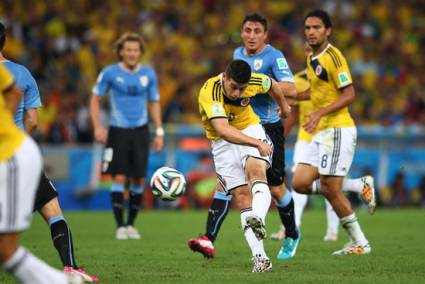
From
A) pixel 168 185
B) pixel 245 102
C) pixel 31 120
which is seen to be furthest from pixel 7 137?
pixel 245 102

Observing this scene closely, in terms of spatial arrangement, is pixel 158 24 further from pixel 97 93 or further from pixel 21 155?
pixel 21 155

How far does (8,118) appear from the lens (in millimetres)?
5734

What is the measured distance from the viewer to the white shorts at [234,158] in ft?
28.4

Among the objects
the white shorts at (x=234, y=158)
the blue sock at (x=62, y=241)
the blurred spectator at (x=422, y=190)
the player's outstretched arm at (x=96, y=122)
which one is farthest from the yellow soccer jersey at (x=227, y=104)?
the blurred spectator at (x=422, y=190)

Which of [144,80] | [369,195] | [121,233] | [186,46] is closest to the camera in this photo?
[369,195]

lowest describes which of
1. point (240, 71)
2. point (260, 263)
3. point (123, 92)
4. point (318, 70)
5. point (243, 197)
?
point (260, 263)

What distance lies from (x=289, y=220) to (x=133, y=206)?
3688 millimetres

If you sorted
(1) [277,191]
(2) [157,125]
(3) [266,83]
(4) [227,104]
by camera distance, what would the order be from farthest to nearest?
(2) [157,125], (1) [277,191], (3) [266,83], (4) [227,104]

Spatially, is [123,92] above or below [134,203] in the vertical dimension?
above

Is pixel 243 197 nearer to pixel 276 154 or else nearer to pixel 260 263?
pixel 260 263

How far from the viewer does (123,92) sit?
43.6 feet

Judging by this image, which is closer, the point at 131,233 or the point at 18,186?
the point at 18,186

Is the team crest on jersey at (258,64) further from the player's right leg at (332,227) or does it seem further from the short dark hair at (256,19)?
the player's right leg at (332,227)

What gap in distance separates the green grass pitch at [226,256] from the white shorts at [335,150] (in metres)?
0.99
